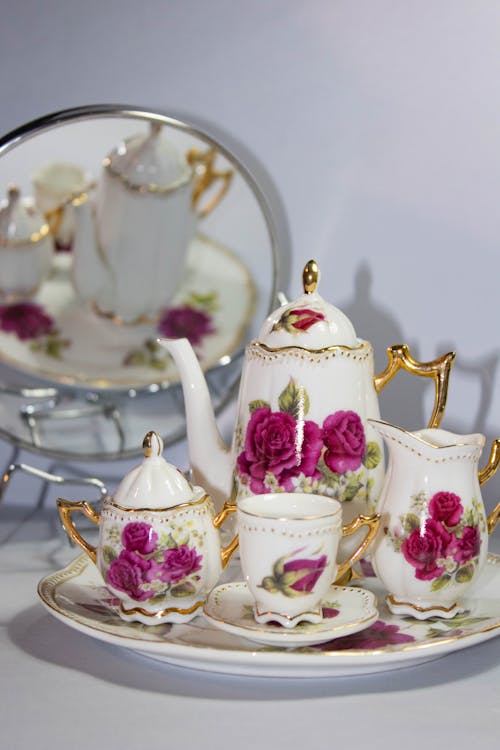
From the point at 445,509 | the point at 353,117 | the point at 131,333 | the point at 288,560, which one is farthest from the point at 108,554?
the point at 353,117

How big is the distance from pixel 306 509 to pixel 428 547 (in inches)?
3.4

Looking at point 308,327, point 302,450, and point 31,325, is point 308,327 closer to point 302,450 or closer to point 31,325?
point 302,450

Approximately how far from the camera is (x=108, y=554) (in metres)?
0.72

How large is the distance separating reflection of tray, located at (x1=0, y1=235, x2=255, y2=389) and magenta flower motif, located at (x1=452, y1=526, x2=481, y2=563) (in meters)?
0.42

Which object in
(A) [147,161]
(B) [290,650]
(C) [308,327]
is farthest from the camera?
(A) [147,161]

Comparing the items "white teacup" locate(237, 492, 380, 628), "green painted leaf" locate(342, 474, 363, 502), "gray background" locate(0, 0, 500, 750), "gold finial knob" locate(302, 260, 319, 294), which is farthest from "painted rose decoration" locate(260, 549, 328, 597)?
"gray background" locate(0, 0, 500, 750)

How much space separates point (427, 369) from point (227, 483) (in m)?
0.18

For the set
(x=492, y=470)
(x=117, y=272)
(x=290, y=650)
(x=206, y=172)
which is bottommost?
(x=290, y=650)

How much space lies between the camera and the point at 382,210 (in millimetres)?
1055

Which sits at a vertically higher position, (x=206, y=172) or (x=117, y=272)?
(x=206, y=172)

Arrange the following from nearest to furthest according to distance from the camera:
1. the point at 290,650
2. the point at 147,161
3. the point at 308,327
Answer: the point at 290,650 → the point at 308,327 → the point at 147,161

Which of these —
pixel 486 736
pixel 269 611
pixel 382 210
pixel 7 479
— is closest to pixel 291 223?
pixel 382 210

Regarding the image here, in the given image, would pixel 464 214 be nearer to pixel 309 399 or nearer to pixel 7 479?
pixel 309 399

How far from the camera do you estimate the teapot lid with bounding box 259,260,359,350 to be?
78 cm
